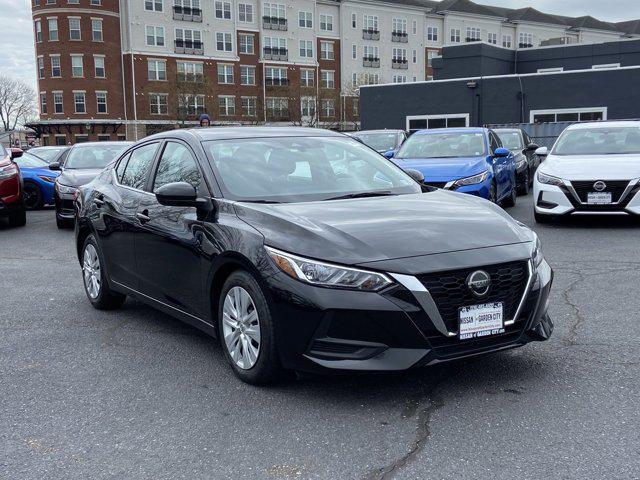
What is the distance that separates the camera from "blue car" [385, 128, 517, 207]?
11.2 m

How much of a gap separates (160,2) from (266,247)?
69.0m

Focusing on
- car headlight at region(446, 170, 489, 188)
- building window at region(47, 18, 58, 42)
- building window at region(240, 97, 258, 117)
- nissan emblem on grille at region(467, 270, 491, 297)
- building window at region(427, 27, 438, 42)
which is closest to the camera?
nissan emblem on grille at region(467, 270, 491, 297)

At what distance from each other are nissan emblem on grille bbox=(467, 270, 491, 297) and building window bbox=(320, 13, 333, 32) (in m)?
76.8

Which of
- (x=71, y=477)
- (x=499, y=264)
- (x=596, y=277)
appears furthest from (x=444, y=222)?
(x=596, y=277)

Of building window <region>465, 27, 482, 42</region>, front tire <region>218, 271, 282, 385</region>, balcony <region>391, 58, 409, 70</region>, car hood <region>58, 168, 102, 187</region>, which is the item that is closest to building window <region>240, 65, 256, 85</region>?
balcony <region>391, 58, 409, 70</region>

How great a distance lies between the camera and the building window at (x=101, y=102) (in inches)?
2566

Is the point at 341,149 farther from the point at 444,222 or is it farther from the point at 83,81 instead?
the point at 83,81

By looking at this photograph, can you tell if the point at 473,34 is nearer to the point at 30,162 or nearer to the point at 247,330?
the point at 30,162

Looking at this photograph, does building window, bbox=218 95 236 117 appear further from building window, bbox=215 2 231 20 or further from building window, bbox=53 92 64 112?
building window, bbox=53 92 64 112

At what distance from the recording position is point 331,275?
365 cm

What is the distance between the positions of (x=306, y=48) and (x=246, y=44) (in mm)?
6891

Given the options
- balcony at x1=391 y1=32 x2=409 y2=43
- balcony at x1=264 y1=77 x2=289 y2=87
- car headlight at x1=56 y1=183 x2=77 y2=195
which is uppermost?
balcony at x1=391 y1=32 x2=409 y2=43

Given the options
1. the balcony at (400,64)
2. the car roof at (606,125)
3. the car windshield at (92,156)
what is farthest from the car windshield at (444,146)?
the balcony at (400,64)

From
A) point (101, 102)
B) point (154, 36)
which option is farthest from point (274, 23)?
point (101, 102)
